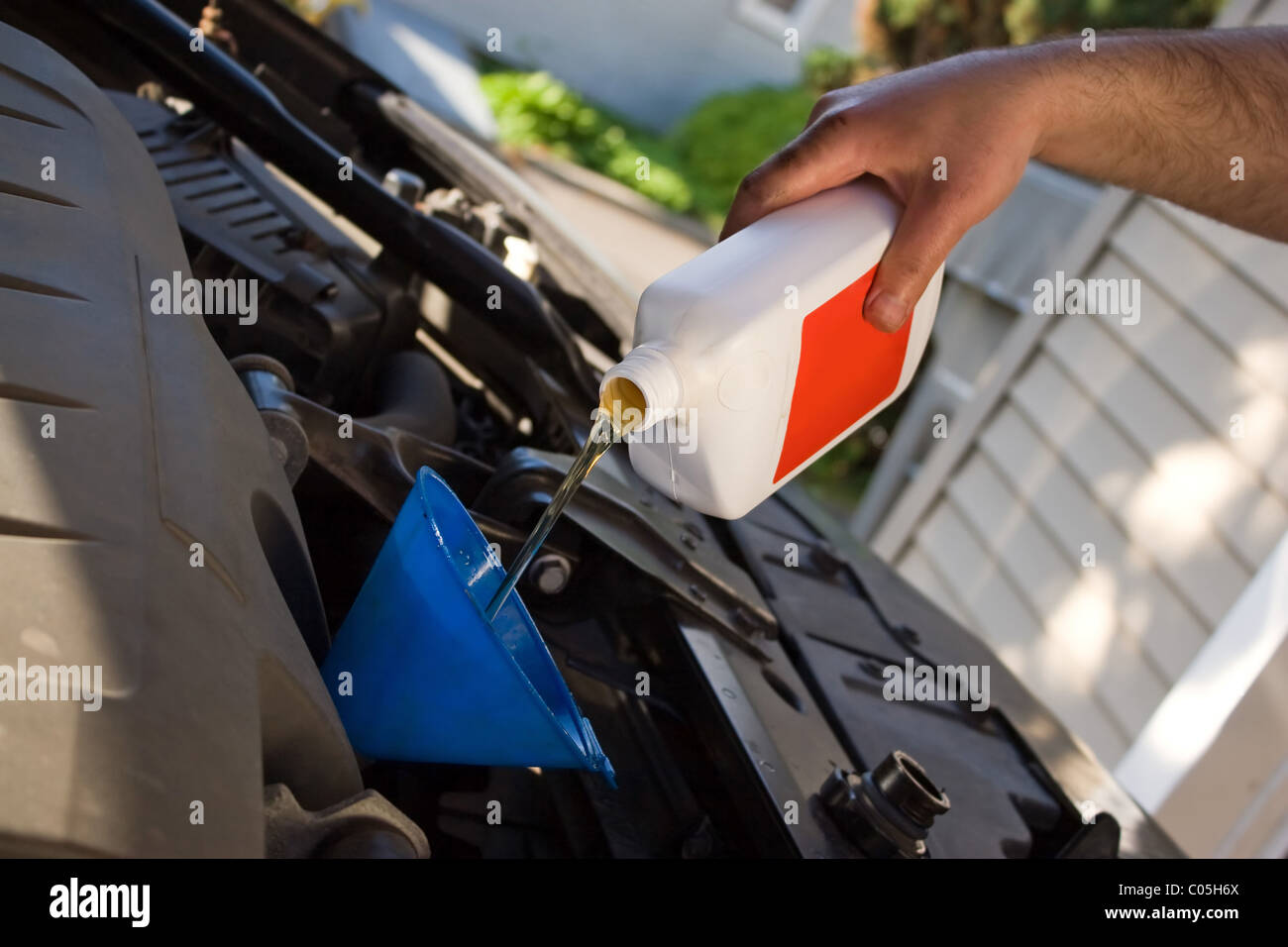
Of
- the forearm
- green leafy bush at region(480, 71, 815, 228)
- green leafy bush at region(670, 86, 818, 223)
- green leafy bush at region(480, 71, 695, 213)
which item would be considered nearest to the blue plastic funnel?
the forearm

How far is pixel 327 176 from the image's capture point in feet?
6.09

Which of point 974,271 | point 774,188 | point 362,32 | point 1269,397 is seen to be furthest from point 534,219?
point 362,32

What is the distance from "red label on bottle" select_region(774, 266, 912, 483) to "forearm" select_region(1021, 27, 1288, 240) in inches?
14.5

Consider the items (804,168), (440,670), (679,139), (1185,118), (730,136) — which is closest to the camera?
(440,670)

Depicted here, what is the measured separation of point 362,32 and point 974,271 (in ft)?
18.6

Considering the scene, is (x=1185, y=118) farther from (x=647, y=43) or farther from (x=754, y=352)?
(x=647, y=43)

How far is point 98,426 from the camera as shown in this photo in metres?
0.88

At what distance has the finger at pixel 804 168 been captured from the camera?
141 cm

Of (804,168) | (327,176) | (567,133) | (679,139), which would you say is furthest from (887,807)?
(679,139)

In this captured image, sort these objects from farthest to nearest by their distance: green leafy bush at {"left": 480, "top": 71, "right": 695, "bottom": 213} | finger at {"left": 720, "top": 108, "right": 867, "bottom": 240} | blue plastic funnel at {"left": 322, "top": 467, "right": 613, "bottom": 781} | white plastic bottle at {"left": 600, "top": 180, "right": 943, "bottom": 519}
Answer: green leafy bush at {"left": 480, "top": 71, "right": 695, "bottom": 213} < finger at {"left": 720, "top": 108, "right": 867, "bottom": 240} < white plastic bottle at {"left": 600, "top": 180, "right": 943, "bottom": 519} < blue plastic funnel at {"left": 322, "top": 467, "right": 613, "bottom": 781}

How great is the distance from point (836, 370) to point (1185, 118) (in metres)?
0.79

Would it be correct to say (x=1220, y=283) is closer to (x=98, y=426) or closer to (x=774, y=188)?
(x=774, y=188)

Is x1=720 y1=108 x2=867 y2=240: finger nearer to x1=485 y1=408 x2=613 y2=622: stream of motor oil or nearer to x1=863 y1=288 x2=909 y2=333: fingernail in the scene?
x1=863 y1=288 x2=909 y2=333: fingernail

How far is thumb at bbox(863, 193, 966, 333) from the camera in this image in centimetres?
142
